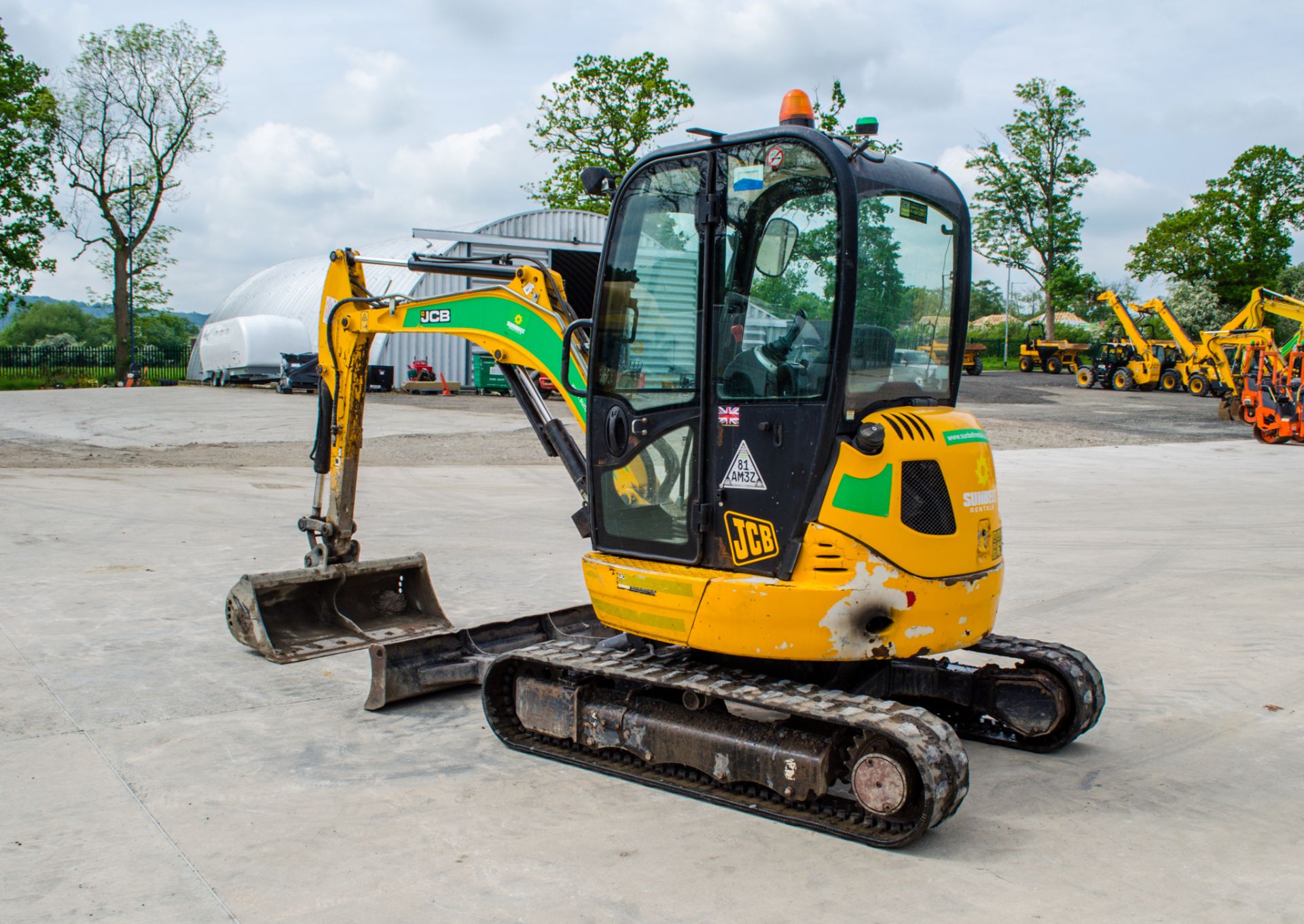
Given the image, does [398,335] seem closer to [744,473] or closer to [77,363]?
[77,363]

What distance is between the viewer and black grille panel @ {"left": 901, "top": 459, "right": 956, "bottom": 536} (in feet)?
15.1

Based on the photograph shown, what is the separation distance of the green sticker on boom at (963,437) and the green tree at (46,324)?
9398cm

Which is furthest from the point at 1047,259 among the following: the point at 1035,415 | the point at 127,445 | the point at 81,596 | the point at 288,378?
the point at 81,596

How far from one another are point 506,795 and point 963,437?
7.95ft

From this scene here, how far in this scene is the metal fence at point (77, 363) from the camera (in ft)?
147

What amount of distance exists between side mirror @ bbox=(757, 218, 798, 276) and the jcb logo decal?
3.33 feet

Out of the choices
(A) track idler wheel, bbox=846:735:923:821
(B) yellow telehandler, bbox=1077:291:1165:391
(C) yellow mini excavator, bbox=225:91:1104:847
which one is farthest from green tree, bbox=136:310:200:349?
(A) track idler wheel, bbox=846:735:923:821

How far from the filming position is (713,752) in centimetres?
479

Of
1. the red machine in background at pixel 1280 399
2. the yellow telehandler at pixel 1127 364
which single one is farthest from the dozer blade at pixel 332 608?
the yellow telehandler at pixel 1127 364

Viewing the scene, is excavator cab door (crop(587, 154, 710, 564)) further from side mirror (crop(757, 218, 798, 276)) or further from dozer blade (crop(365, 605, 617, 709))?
dozer blade (crop(365, 605, 617, 709))

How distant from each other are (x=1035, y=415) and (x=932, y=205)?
2573cm

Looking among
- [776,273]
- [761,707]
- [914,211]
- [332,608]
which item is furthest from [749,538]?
[332,608]

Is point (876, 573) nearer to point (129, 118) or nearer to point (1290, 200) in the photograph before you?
point (129, 118)

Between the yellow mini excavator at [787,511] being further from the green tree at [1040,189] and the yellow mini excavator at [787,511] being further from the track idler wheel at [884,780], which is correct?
the green tree at [1040,189]
